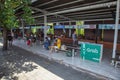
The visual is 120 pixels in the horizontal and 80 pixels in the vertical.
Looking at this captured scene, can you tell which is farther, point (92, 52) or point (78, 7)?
point (78, 7)

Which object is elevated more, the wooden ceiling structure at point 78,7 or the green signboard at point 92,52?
the wooden ceiling structure at point 78,7

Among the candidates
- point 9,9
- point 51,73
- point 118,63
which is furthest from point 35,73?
point 9,9

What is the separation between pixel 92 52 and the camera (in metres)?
7.88

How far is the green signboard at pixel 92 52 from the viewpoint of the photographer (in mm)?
7527

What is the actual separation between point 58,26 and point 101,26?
353 inches

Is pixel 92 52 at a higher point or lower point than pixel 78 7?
lower

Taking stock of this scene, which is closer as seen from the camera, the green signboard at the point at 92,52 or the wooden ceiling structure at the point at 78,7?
the green signboard at the point at 92,52

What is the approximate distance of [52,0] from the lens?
998 centimetres

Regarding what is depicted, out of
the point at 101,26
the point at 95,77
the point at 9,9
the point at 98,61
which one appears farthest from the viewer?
the point at 101,26

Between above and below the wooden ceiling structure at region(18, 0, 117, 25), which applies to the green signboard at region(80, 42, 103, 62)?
below

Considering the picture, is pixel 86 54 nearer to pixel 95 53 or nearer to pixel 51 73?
pixel 95 53

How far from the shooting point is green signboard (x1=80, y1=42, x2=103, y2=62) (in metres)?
7.53

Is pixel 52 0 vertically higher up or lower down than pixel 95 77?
higher up

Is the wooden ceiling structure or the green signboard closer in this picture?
the green signboard
